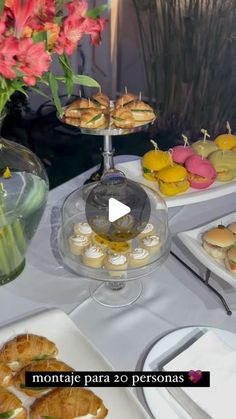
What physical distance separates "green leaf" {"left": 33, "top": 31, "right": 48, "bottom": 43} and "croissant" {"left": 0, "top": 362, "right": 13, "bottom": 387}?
516 millimetres

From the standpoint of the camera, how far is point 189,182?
1478 millimetres

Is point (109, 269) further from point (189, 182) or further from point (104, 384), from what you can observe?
point (189, 182)

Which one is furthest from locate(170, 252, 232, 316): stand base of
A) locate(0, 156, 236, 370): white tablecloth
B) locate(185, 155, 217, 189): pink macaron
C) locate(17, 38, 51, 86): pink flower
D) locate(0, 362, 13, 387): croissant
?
locate(17, 38, 51, 86): pink flower

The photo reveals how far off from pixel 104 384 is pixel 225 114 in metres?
2.10

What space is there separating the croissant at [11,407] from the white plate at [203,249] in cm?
49

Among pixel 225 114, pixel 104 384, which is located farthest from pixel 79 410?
pixel 225 114

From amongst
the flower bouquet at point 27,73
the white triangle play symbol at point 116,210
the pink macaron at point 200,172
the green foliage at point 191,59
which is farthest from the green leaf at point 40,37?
the green foliage at point 191,59

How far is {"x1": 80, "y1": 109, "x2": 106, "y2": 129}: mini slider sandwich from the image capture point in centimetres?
150

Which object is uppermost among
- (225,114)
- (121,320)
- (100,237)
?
(100,237)

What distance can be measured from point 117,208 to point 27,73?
40 cm

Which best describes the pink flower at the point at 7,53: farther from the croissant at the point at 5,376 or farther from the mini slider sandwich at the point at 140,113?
the mini slider sandwich at the point at 140,113

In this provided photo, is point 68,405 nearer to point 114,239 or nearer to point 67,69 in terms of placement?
point 114,239

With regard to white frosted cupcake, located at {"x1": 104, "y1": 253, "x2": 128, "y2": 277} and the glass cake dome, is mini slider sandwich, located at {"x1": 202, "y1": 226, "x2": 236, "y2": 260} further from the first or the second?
white frosted cupcake, located at {"x1": 104, "y1": 253, "x2": 128, "y2": 277}

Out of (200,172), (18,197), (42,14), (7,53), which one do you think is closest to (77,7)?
(42,14)
